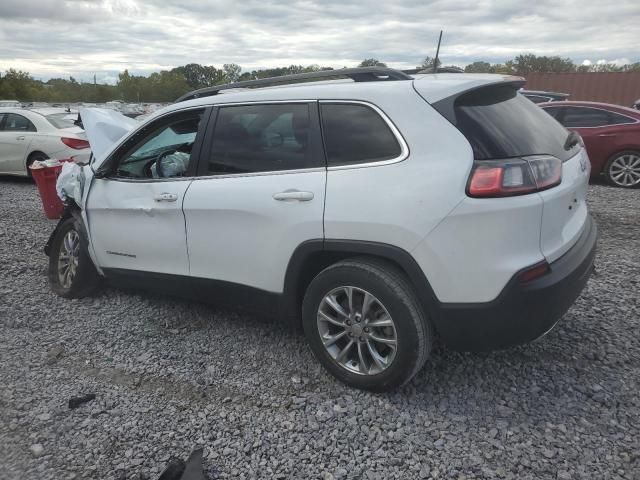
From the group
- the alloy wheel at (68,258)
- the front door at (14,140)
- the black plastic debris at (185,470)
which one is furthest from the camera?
the front door at (14,140)

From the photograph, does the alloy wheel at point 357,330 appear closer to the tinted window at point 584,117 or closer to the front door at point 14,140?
the tinted window at point 584,117

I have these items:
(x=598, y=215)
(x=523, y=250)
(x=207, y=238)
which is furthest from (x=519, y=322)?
(x=598, y=215)

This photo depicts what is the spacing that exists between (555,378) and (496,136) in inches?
58.0

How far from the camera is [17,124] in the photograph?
991 centimetres

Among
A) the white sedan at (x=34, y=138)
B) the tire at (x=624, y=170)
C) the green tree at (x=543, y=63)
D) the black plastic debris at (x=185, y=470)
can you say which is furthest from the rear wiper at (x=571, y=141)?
the green tree at (x=543, y=63)

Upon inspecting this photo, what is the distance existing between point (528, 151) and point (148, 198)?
98.3 inches

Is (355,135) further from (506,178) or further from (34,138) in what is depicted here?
(34,138)

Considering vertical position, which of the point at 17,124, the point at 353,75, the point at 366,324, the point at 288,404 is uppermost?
the point at 353,75

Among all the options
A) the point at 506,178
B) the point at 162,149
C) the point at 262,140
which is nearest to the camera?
the point at 506,178

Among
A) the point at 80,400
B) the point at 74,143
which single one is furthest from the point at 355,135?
the point at 74,143

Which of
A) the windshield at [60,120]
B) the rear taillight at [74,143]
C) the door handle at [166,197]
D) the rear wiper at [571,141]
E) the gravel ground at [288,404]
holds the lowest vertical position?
the gravel ground at [288,404]

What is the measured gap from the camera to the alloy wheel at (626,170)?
8.60 metres

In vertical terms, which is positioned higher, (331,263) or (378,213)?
(378,213)

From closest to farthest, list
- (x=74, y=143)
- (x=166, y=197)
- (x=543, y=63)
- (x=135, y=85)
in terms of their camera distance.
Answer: (x=166, y=197)
(x=74, y=143)
(x=543, y=63)
(x=135, y=85)
